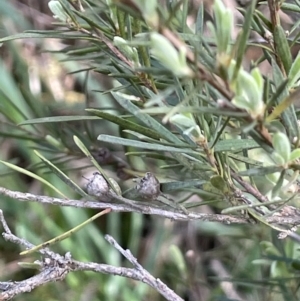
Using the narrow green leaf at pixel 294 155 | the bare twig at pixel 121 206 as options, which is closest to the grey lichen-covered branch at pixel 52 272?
the bare twig at pixel 121 206

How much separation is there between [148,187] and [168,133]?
41mm

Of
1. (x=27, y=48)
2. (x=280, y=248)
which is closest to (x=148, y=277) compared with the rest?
(x=280, y=248)

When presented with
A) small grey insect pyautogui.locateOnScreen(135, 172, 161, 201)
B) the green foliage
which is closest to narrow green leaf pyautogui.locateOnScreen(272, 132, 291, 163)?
the green foliage

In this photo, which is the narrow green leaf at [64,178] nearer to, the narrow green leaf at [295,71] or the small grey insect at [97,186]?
the small grey insect at [97,186]

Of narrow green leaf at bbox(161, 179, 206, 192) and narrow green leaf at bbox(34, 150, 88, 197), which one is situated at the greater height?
narrow green leaf at bbox(34, 150, 88, 197)

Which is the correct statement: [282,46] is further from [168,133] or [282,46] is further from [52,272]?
[52,272]

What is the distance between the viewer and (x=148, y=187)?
31cm

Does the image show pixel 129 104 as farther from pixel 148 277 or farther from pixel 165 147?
pixel 148 277

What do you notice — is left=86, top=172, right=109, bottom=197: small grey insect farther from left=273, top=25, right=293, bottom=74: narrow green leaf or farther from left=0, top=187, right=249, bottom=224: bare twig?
left=273, top=25, right=293, bottom=74: narrow green leaf

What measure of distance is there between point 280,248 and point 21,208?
0.56 m

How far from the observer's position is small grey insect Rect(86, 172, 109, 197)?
1.01 ft

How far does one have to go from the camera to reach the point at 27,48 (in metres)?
1.16

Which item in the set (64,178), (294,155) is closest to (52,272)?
(64,178)

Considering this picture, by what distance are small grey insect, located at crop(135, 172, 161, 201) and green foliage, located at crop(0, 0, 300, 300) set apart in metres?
0.02
